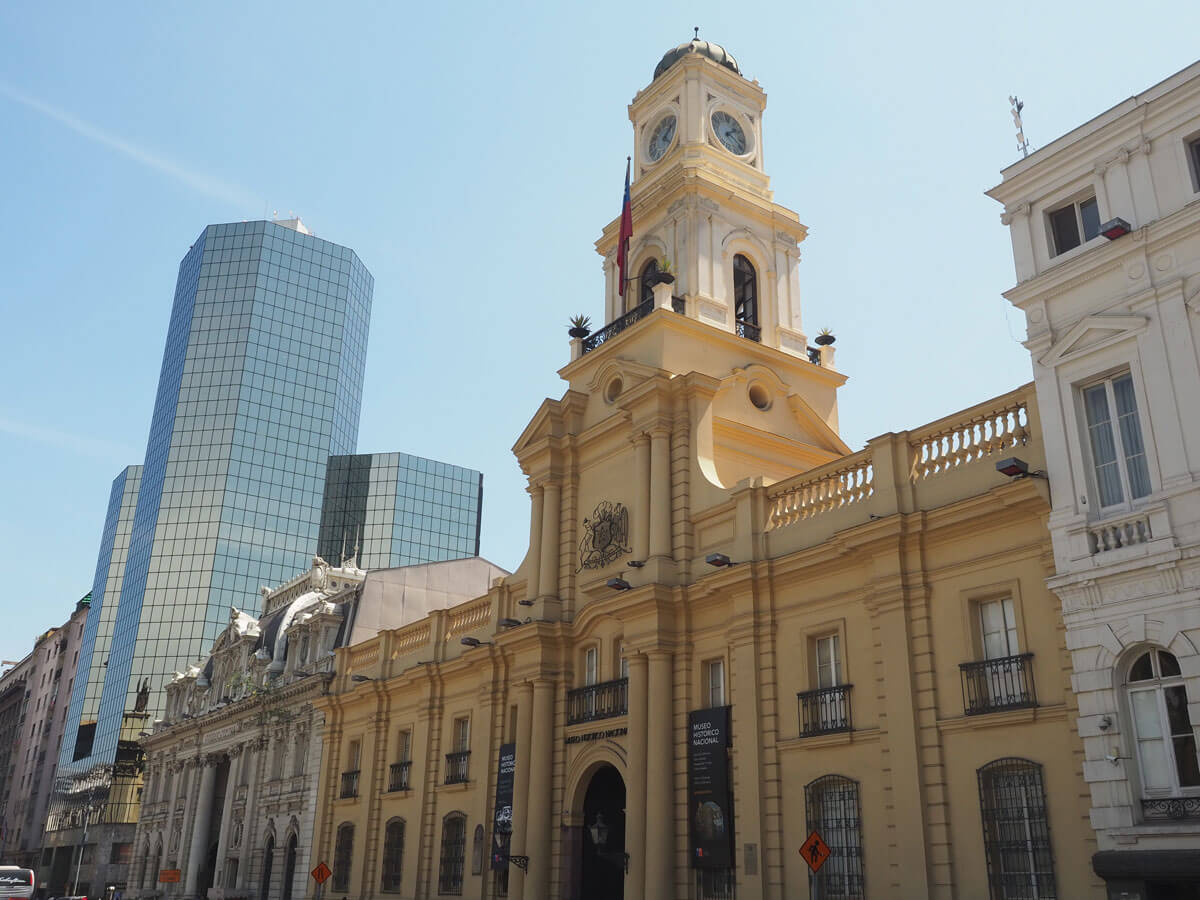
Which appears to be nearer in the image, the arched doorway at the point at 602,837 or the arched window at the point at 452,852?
the arched doorway at the point at 602,837

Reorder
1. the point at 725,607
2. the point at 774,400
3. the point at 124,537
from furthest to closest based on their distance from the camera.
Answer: the point at 124,537, the point at 774,400, the point at 725,607

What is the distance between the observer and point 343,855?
37125 mm

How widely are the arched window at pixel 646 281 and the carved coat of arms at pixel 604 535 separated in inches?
257

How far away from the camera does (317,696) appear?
40906 millimetres

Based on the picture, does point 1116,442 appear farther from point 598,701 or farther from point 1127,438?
point 598,701

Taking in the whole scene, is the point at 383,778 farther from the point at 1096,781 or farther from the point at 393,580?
the point at 1096,781

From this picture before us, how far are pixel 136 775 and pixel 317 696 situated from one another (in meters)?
44.8

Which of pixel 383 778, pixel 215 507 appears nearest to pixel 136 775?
pixel 215 507

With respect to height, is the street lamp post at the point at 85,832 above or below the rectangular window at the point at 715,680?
below

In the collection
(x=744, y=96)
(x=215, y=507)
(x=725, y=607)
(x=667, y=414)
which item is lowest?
(x=725, y=607)

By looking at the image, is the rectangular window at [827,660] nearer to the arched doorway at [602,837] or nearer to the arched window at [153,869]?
the arched doorway at [602,837]

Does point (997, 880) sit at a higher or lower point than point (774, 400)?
lower

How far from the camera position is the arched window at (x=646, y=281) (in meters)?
32.0

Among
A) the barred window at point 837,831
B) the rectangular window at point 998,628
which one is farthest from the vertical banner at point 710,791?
the rectangular window at point 998,628
